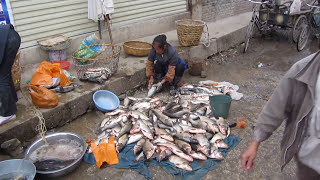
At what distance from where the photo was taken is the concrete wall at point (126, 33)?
223 inches

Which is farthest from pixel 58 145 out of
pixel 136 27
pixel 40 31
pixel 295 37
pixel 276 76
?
pixel 295 37

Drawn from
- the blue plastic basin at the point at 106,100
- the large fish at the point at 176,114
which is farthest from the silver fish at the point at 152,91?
→ the large fish at the point at 176,114

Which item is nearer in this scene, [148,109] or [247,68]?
[148,109]

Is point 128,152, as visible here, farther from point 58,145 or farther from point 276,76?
point 276,76

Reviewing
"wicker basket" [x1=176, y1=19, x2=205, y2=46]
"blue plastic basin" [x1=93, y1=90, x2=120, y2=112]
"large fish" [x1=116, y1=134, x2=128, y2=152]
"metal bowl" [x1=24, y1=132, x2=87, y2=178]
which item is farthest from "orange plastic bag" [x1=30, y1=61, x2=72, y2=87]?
"wicker basket" [x1=176, y1=19, x2=205, y2=46]

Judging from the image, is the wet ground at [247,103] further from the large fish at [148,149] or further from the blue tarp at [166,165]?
the large fish at [148,149]

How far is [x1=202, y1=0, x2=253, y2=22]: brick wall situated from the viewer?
9609mm

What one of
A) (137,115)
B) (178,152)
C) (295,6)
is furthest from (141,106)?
(295,6)

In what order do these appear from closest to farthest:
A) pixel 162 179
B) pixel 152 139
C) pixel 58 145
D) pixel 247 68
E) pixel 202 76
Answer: pixel 162 179, pixel 58 145, pixel 152 139, pixel 202 76, pixel 247 68

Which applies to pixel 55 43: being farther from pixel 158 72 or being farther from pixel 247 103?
pixel 247 103

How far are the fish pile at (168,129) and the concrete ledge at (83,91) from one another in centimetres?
50

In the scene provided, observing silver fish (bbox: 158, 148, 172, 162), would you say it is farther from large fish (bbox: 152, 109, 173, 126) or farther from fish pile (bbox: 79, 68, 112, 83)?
fish pile (bbox: 79, 68, 112, 83)

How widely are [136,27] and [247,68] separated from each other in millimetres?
3404

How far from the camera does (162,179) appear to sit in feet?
11.5
